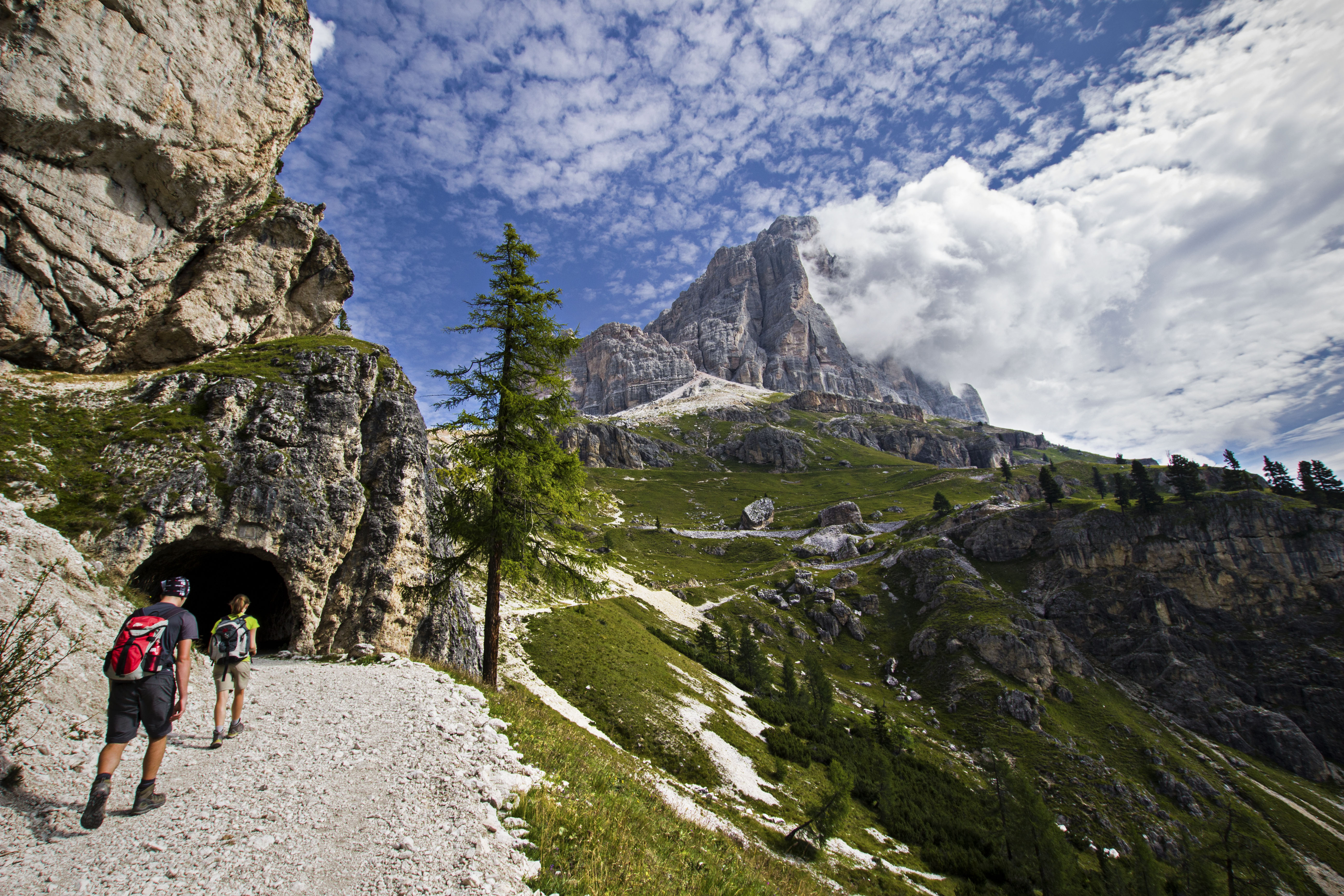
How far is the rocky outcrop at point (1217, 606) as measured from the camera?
75188mm

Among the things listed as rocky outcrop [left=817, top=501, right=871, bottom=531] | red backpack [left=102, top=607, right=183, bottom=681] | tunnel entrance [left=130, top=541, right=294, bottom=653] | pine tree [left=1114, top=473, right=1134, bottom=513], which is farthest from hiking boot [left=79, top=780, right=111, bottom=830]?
rocky outcrop [left=817, top=501, right=871, bottom=531]

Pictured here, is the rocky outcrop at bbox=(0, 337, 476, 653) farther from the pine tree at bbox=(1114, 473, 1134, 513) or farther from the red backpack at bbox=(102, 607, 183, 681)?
the pine tree at bbox=(1114, 473, 1134, 513)

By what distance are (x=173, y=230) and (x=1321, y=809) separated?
406ft

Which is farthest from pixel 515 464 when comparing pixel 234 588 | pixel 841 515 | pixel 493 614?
pixel 841 515

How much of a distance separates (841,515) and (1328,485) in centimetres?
9324

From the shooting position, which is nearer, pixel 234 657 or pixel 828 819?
pixel 234 657

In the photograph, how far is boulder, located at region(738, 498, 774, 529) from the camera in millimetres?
152125

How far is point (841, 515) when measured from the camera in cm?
14062

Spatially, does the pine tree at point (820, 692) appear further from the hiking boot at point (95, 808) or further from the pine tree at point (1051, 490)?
the pine tree at point (1051, 490)

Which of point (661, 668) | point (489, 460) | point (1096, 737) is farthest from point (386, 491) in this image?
point (1096, 737)

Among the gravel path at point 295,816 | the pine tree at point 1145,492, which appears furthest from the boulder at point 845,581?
the gravel path at point 295,816

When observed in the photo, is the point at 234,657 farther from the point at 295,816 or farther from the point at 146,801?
the point at 295,816

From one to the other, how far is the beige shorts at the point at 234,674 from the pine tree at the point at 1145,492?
A: 137034mm

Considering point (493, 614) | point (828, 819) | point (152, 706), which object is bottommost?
point (828, 819)
